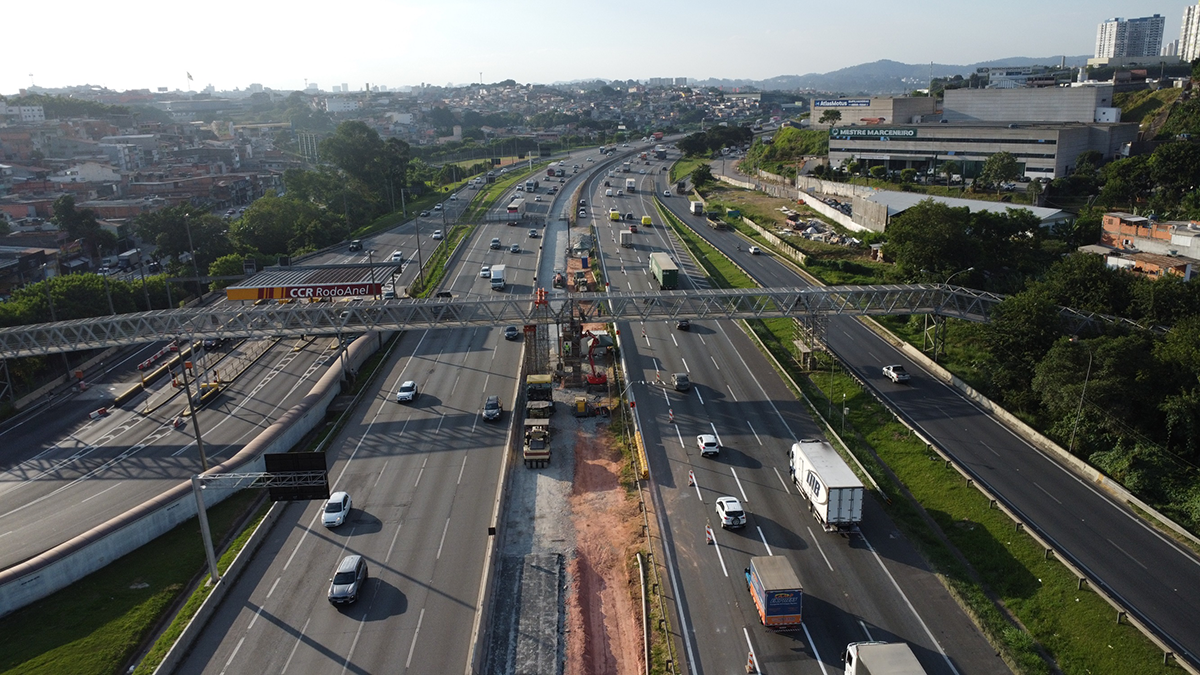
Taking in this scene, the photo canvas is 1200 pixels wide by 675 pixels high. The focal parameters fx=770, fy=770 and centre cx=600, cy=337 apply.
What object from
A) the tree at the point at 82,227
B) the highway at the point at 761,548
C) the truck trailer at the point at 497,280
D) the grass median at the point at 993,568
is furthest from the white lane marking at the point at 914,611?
the tree at the point at 82,227

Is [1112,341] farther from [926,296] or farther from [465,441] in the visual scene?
[465,441]

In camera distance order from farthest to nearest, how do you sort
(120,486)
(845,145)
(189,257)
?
(845,145), (189,257), (120,486)

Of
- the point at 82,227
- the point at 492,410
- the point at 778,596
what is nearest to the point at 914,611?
the point at 778,596

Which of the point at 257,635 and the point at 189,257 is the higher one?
the point at 189,257

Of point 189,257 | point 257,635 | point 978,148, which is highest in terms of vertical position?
point 978,148

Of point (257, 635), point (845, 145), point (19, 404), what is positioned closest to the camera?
point (257, 635)

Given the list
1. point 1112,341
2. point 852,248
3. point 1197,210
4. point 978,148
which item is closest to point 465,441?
point 1112,341
